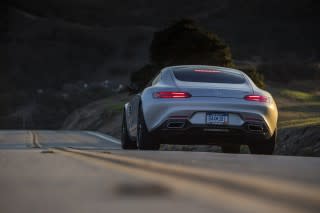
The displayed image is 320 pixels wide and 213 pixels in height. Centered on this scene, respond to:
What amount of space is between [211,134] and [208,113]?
31 centimetres

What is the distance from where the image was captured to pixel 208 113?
33.7 ft

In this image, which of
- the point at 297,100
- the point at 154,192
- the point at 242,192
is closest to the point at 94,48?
the point at 297,100

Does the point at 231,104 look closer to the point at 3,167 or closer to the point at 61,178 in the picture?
the point at 3,167

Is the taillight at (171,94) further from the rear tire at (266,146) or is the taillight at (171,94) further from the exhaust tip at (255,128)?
the rear tire at (266,146)

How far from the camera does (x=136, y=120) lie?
11.6m

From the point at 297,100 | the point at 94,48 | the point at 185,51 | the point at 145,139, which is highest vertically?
the point at 145,139

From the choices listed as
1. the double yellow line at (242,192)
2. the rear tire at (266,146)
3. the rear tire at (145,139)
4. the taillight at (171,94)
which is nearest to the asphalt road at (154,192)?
the double yellow line at (242,192)

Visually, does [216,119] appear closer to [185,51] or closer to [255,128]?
[255,128]

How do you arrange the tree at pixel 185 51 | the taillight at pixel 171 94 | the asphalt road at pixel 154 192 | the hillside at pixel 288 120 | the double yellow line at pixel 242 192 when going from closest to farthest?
the double yellow line at pixel 242 192 → the asphalt road at pixel 154 192 → the taillight at pixel 171 94 → the hillside at pixel 288 120 → the tree at pixel 185 51

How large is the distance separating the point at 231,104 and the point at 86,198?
7.63 metres

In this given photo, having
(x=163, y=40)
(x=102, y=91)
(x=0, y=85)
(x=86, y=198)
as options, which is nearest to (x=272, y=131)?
(x=86, y=198)

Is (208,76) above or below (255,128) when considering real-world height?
above

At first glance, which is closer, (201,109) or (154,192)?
(154,192)

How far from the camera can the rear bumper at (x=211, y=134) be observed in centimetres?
1027
